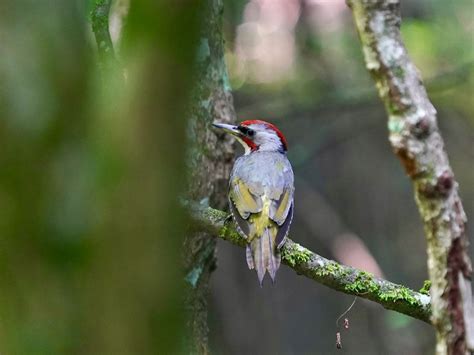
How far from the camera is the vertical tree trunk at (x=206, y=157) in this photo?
5.06 m

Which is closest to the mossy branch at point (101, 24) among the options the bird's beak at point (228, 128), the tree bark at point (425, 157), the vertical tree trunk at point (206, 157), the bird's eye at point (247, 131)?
the vertical tree trunk at point (206, 157)

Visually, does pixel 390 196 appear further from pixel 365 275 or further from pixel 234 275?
pixel 365 275

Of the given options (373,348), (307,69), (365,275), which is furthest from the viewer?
(373,348)

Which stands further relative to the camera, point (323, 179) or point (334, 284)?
point (323, 179)

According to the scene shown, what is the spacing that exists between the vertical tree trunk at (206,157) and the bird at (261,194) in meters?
0.12

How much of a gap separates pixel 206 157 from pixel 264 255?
1138 mm

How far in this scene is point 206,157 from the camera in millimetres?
5246

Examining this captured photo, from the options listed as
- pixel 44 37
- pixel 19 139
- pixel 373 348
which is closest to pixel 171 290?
pixel 19 139

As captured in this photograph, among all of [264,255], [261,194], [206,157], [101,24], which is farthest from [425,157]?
[206,157]

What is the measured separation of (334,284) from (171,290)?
2.39 m

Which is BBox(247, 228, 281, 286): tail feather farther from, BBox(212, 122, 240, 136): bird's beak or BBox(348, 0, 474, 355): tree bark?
BBox(348, 0, 474, 355): tree bark

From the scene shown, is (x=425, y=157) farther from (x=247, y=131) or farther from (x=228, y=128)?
(x=247, y=131)

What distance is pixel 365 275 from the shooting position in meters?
4.05

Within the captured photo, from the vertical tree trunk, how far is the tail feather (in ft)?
2.20
